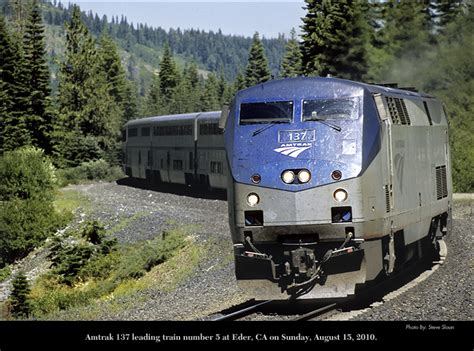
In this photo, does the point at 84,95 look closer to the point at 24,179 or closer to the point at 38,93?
the point at 38,93

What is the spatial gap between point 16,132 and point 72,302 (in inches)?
1519

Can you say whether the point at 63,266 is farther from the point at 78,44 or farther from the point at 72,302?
the point at 78,44

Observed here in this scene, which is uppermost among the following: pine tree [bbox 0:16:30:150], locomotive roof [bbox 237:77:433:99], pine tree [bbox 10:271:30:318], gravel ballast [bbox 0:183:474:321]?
pine tree [bbox 0:16:30:150]

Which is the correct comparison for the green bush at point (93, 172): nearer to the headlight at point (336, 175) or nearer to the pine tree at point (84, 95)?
the pine tree at point (84, 95)

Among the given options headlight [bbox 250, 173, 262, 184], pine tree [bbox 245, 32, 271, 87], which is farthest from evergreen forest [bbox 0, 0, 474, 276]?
headlight [bbox 250, 173, 262, 184]

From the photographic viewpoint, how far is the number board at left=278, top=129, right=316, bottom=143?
13336 millimetres

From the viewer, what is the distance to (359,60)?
137ft

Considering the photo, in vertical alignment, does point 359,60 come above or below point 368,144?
above

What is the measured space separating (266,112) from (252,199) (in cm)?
153

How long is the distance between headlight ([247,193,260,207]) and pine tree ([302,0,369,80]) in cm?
2766

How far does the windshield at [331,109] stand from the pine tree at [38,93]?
2034 inches

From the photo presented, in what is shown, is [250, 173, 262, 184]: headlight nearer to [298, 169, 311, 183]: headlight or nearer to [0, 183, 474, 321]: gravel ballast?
[298, 169, 311, 183]: headlight

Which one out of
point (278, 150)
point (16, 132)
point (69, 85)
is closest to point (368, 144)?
point (278, 150)
